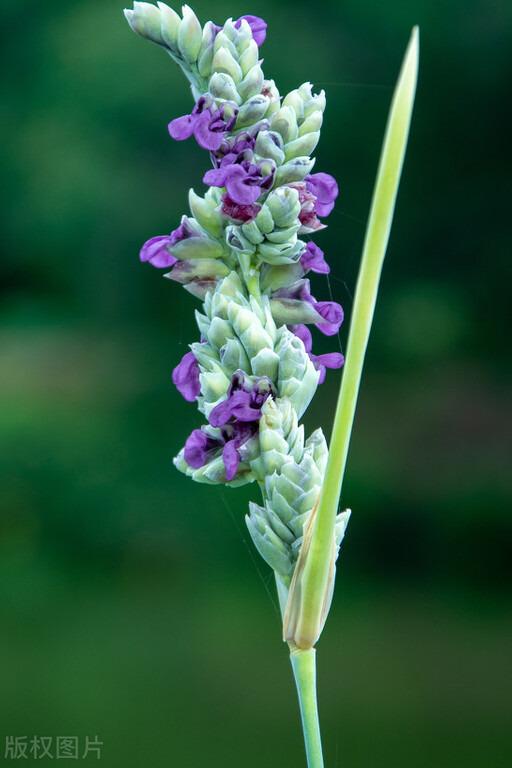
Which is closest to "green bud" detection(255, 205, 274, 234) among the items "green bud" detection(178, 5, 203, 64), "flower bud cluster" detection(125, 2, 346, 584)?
"flower bud cluster" detection(125, 2, 346, 584)

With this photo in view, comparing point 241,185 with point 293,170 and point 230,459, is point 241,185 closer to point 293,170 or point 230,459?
point 293,170

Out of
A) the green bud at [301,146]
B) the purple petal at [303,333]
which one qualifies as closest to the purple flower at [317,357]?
the purple petal at [303,333]

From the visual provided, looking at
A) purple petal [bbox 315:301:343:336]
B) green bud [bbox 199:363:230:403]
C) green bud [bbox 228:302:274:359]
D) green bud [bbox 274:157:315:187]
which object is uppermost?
green bud [bbox 274:157:315:187]

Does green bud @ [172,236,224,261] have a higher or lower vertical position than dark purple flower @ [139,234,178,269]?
lower

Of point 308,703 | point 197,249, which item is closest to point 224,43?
point 197,249

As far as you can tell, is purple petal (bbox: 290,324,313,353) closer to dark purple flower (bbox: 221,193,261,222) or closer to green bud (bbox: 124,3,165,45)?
dark purple flower (bbox: 221,193,261,222)

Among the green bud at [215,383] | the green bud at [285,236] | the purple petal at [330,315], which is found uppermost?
the green bud at [285,236]

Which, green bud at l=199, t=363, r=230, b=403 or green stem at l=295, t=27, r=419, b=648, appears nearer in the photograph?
green stem at l=295, t=27, r=419, b=648

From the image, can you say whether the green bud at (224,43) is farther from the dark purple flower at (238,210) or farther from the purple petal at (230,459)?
the purple petal at (230,459)
